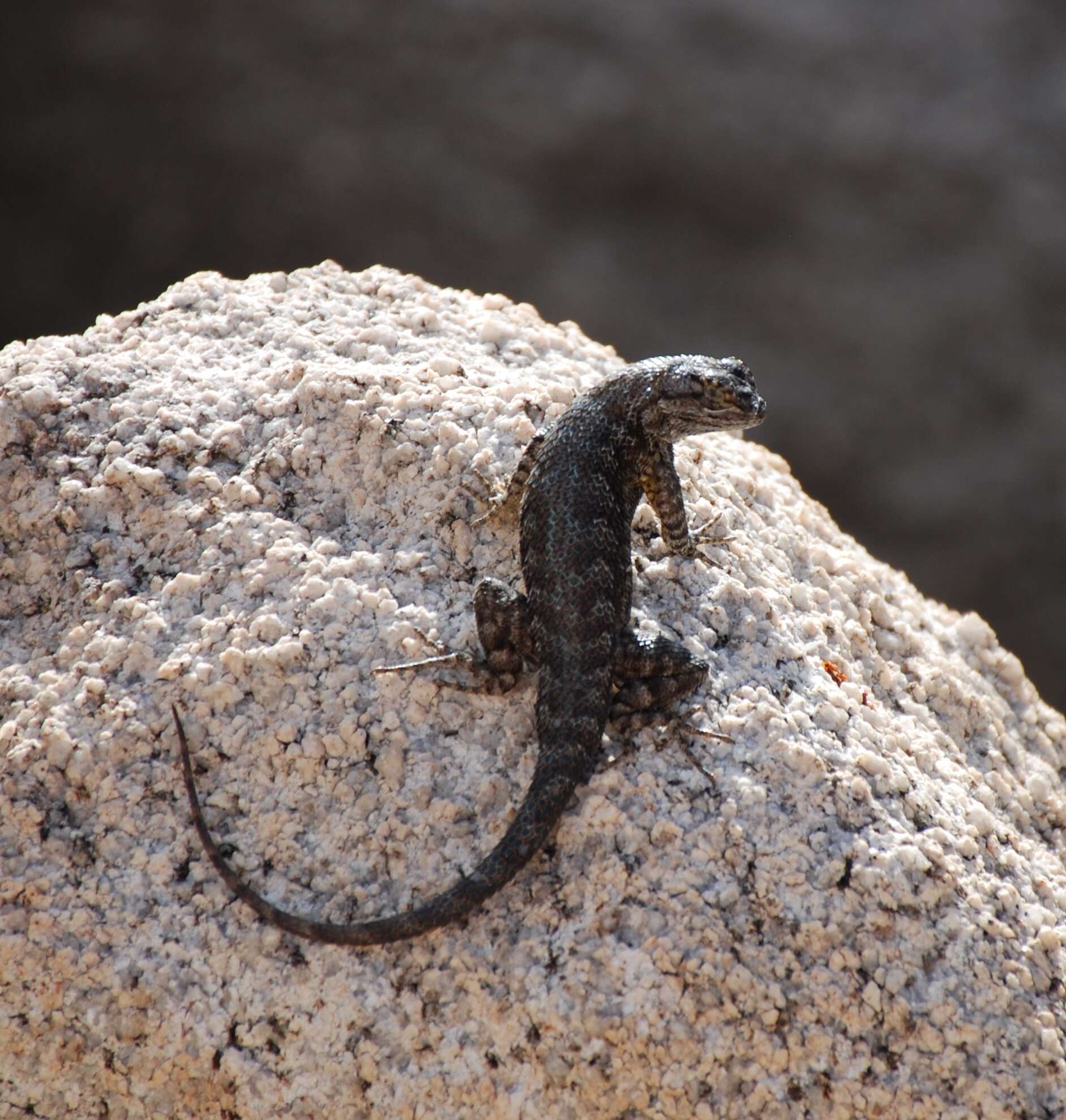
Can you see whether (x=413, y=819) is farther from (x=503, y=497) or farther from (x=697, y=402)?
(x=697, y=402)

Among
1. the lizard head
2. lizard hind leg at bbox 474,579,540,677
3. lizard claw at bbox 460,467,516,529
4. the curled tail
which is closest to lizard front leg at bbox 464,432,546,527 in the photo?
lizard claw at bbox 460,467,516,529

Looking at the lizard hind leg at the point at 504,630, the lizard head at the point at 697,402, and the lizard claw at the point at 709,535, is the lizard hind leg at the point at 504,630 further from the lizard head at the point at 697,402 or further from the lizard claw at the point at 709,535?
the lizard head at the point at 697,402

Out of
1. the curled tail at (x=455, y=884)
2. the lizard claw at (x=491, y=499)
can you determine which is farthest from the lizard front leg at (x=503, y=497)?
the curled tail at (x=455, y=884)

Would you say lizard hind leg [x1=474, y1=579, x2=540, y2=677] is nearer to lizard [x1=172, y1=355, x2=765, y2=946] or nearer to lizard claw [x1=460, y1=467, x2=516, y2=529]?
lizard [x1=172, y1=355, x2=765, y2=946]

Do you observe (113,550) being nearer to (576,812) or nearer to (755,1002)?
(576,812)

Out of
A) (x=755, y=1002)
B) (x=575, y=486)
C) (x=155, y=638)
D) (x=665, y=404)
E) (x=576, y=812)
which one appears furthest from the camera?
(x=665, y=404)

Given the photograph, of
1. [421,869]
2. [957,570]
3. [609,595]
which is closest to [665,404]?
[609,595]

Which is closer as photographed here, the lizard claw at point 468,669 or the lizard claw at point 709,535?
the lizard claw at point 468,669
